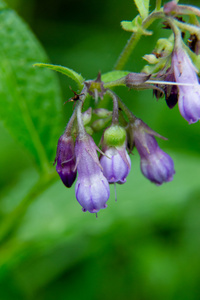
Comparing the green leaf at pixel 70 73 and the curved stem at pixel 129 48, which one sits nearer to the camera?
the green leaf at pixel 70 73

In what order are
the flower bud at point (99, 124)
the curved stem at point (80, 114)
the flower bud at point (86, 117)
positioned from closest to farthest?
the curved stem at point (80, 114) → the flower bud at point (86, 117) → the flower bud at point (99, 124)

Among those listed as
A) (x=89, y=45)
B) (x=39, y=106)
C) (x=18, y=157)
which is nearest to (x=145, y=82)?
(x=39, y=106)

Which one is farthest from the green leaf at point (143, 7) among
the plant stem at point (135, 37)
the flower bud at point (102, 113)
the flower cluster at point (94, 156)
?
the flower bud at point (102, 113)

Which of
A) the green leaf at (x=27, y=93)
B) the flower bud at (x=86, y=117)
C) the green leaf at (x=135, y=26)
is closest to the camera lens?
the flower bud at (x=86, y=117)

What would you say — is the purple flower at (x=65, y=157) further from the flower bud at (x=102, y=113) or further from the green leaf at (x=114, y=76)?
the green leaf at (x=114, y=76)

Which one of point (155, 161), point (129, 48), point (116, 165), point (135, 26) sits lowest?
point (155, 161)

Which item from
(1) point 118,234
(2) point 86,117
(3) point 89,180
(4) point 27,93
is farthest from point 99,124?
(1) point 118,234

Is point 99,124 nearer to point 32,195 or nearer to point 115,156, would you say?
point 115,156

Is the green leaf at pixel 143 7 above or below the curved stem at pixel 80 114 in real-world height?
above
